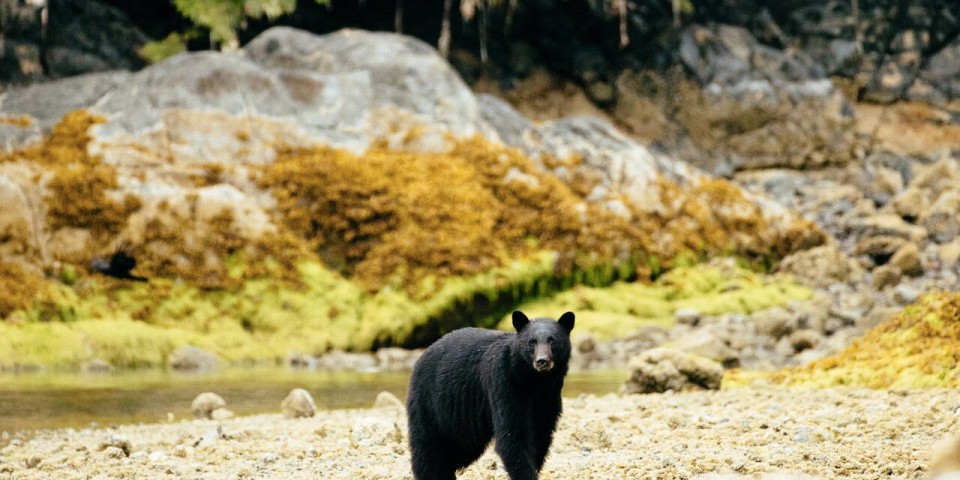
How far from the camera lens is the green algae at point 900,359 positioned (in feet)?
27.3

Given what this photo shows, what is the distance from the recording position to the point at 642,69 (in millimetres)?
35750

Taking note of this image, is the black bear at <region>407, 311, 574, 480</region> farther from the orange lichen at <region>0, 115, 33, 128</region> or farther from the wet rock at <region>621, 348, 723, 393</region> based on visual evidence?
the orange lichen at <region>0, 115, 33, 128</region>

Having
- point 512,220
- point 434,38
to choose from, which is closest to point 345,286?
point 512,220

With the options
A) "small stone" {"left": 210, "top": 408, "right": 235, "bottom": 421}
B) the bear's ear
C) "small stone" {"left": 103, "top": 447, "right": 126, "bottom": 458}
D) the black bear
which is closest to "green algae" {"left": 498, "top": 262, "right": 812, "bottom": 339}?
"small stone" {"left": 210, "top": 408, "right": 235, "bottom": 421}

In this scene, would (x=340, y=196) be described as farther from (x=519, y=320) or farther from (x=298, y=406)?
(x=519, y=320)

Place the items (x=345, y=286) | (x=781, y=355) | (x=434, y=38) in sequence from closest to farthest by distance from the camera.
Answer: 1. (x=781, y=355)
2. (x=345, y=286)
3. (x=434, y=38)

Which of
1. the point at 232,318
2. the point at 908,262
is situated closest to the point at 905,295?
the point at 908,262

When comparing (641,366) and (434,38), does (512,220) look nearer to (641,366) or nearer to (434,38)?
→ (641,366)

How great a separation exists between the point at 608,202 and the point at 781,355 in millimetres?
6983

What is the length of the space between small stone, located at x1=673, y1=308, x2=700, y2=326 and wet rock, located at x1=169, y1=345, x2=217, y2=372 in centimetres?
923

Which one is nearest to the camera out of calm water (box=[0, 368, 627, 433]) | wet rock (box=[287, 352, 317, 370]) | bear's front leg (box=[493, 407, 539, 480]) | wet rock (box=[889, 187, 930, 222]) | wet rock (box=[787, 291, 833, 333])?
bear's front leg (box=[493, 407, 539, 480])

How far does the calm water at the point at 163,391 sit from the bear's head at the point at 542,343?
5.75 metres

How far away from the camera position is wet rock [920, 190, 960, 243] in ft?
79.6

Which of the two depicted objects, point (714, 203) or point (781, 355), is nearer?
point (781, 355)
